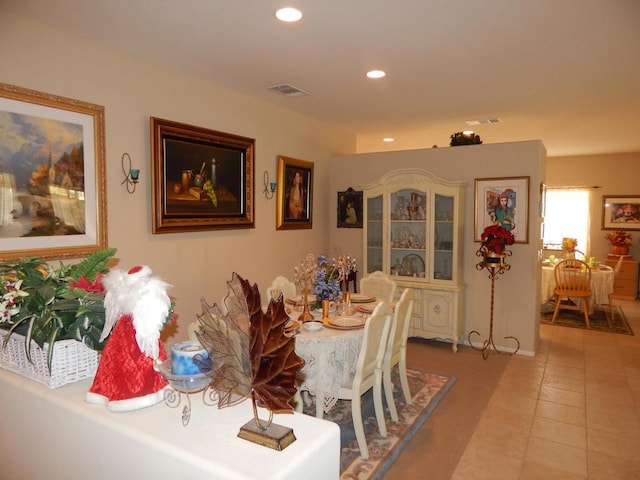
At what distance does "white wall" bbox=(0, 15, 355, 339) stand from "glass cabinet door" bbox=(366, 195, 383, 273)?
0.90 metres

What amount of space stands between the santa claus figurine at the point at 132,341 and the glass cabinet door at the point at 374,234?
400 cm

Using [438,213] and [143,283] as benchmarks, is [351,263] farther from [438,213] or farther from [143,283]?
[143,283]

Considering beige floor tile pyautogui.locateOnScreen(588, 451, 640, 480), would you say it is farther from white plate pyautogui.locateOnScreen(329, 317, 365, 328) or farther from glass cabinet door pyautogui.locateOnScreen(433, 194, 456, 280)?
glass cabinet door pyautogui.locateOnScreen(433, 194, 456, 280)

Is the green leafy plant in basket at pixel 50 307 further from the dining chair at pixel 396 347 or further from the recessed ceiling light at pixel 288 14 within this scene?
the dining chair at pixel 396 347

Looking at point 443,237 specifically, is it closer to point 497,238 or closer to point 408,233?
point 408,233

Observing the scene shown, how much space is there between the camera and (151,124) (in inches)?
124

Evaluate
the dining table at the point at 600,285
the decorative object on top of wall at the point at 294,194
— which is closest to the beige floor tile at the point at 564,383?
the dining table at the point at 600,285

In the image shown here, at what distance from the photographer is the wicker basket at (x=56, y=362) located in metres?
1.32

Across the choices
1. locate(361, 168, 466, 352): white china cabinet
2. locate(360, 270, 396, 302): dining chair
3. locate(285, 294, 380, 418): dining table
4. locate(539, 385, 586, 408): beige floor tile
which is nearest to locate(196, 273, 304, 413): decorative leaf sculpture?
locate(285, 294, 380, 418): dining table

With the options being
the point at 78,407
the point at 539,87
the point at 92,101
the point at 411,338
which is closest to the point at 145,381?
the point at 78,407

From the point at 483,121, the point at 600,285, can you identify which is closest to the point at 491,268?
the point at 483,121

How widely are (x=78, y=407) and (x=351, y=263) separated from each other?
2.32 meters

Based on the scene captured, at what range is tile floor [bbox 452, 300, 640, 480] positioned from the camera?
8.04 feet

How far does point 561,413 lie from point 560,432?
313mm
